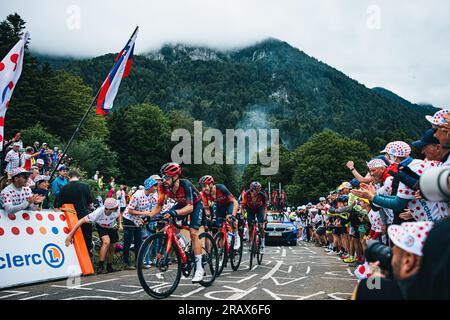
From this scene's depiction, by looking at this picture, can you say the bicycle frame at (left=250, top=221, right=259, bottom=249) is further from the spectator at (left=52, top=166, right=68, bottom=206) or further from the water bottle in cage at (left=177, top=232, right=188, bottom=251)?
the spectator at (left=52, top=166, right=68, bottom=206)

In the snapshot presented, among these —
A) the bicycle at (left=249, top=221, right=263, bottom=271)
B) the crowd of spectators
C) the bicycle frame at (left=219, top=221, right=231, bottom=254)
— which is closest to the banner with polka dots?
the bicycle frame at (left=219, top=221, right=231, bottom=254)

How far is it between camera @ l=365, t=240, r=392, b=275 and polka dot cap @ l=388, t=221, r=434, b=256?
0.33m

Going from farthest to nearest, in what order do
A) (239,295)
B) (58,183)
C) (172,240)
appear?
(58,183) < (172,240) < (239,295)

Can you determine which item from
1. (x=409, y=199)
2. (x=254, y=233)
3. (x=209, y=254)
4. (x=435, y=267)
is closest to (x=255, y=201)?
(x=254, y=233)

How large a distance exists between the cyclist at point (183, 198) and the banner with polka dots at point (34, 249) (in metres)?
2.72

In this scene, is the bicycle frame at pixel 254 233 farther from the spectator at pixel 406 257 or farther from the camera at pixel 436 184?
the camera at pixel 436 184

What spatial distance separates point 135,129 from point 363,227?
6352cm

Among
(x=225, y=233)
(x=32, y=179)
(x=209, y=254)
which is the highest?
(x=32, y=179)

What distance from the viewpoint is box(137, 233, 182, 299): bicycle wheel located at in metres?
5.90

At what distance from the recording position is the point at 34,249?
25.9 ft

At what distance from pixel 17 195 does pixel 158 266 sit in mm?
3319

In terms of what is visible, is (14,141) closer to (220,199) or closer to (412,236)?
(220,199)

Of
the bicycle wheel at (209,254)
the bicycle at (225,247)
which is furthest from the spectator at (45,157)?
the bicycle wheel at (209,254)
